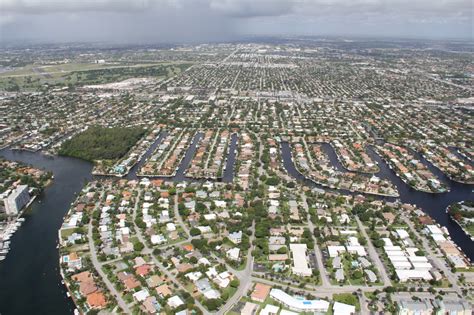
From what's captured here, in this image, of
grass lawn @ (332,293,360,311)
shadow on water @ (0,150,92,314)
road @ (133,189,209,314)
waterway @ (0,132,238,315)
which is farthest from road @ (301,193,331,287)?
shadow on water @ (0,150,92,314)

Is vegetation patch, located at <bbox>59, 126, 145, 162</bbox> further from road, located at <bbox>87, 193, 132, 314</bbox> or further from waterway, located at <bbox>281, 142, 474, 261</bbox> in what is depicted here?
waterway, located at <bbox>281, 142, 474, 261</bbox>

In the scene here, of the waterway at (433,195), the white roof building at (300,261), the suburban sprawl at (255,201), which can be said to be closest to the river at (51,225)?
the waterway at (433,195)

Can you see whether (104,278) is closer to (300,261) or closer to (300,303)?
(300,303)

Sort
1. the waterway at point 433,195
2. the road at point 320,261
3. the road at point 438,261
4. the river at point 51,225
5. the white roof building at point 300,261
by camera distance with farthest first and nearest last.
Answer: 1. the waterway at point 433,195
2. the white roof building at point 300,261
3. the road at point 438,261
4. the road at point 320,261
5. the river at point 51,225

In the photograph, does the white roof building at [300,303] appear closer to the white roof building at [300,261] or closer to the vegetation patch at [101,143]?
the white roof building at [300,261]

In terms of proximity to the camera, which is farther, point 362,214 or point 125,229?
point 362,214

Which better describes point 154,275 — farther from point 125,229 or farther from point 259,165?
point 259,165

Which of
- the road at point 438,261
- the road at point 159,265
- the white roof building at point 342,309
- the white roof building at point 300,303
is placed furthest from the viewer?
the road at point 438,261

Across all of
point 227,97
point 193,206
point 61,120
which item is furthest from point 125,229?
point 227,97

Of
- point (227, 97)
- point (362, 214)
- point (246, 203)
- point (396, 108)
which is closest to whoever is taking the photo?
point (362, 214)
